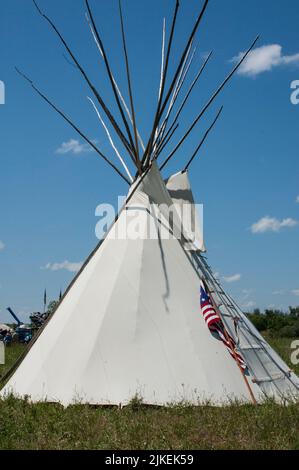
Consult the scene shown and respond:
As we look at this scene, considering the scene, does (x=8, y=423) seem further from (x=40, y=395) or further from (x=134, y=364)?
(x=134, y=364)

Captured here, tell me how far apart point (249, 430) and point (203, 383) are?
1.60 meters

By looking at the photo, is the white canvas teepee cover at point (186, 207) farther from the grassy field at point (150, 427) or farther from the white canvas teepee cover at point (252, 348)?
the grassy field at point (150, 427)

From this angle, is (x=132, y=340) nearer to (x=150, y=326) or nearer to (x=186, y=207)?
(x=150, y=326)

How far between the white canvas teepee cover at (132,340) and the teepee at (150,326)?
0.04 ft

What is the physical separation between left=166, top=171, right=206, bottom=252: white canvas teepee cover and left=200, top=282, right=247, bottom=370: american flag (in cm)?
132

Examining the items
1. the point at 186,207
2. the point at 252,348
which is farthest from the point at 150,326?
the point at 186,207

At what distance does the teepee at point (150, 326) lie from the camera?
704 centimetres

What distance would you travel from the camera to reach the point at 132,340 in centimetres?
731

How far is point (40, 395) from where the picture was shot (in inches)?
284

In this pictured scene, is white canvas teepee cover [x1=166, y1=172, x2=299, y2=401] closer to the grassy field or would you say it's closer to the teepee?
the teepee

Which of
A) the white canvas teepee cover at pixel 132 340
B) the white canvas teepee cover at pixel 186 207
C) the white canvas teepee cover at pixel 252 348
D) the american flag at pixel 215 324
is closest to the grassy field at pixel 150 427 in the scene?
the white canvas teepee cover at pixel 132 340

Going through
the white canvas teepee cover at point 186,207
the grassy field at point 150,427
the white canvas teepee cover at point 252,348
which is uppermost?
the white canvas teepee cover at point 186,207
